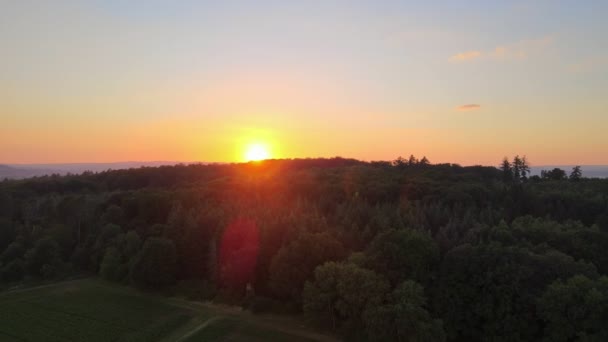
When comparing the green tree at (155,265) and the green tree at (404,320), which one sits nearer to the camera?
the green tree at (404,320)

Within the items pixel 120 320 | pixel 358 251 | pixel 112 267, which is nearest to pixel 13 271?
pixel 112 267

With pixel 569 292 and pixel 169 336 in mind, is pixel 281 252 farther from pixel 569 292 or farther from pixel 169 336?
pixel 569 292

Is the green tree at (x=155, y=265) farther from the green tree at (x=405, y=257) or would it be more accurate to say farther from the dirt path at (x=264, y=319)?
the green tree at (x=405, y=257)

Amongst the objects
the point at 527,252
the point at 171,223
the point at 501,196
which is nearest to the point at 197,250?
the point at 171,223

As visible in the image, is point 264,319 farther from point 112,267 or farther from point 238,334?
point 112,267

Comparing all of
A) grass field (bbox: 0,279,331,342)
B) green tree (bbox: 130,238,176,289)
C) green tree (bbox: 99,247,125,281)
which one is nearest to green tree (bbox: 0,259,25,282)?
grass field (bbox: 0,279,331,342)

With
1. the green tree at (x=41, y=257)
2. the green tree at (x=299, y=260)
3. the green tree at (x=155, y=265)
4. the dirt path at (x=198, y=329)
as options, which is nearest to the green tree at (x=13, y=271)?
the green tree at (x=41, y=257)
